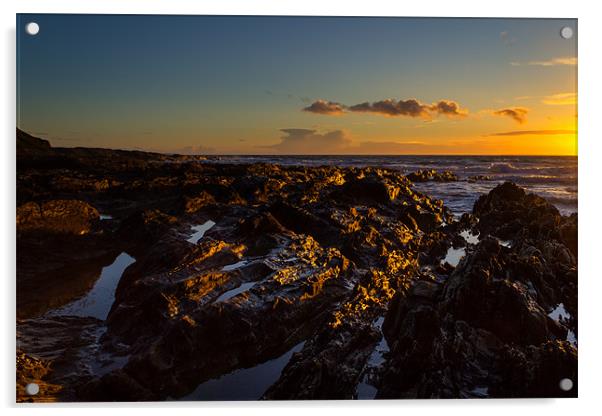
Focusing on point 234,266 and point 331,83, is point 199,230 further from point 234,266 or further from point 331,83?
point 331,83

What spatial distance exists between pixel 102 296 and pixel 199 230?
3.18 ft

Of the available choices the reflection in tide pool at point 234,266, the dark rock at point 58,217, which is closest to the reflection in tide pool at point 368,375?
the reflection in tide pool at point 234,266

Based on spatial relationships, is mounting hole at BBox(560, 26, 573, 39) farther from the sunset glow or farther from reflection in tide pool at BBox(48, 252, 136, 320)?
reflection in tide pool at BBox(48, 252, 136, 320)

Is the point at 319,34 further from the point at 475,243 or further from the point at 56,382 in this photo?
the point at 56,382

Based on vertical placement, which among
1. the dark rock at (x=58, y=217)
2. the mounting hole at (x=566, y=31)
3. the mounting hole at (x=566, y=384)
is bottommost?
the mounting hole at (x=566, y=384)

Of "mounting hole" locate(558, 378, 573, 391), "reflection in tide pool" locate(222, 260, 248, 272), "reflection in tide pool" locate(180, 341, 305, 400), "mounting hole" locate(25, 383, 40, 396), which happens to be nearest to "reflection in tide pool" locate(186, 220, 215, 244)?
"reflection in tide pool" locate(222, 260, 248, 272)

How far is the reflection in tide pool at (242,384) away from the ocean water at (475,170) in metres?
1.74

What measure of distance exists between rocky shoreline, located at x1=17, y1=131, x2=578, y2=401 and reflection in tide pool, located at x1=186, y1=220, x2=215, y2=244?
13 mm

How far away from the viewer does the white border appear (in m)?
3.98

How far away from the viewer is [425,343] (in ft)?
12.9

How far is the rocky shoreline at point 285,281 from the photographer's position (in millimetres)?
3912

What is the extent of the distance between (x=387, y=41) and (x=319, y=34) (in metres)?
0.58
